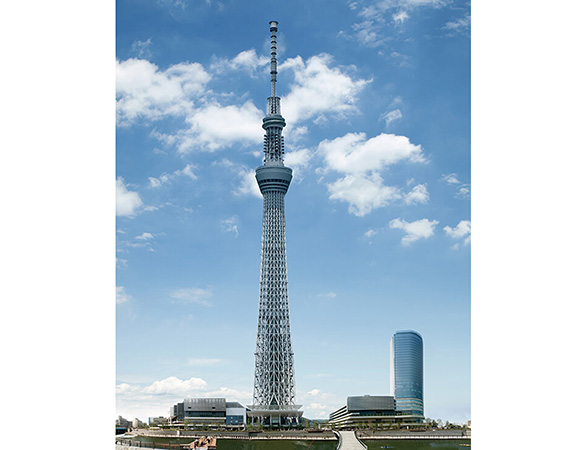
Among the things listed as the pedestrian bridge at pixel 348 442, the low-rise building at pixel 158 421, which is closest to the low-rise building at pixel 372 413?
the pedestrian bridge at pixel 348 442

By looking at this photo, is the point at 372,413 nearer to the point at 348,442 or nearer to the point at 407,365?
the point at 348,442

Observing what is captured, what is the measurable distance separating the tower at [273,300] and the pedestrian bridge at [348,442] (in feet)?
27.6

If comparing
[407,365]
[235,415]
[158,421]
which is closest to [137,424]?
[158,421]

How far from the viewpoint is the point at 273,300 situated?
141ft

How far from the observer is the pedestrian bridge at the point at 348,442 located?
88.3 feet

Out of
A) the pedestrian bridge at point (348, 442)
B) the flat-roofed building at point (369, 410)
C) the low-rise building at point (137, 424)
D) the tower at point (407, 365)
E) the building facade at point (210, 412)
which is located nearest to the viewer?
the pedestrian bridge at point (348, 442)

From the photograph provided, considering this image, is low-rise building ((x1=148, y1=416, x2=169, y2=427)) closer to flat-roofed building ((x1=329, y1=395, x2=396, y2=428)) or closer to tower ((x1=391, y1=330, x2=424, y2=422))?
flat-roofed building ((x1=329, y1=395, x2=396, y2=428))

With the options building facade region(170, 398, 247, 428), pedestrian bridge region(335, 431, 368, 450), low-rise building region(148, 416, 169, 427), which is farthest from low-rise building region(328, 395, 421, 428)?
low-rise building region(148, 416, 169, 427)

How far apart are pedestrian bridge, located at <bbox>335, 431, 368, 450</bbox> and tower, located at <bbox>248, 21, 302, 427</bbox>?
8411mm

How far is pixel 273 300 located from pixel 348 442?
50.0ft

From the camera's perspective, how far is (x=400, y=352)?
5750 centimetres

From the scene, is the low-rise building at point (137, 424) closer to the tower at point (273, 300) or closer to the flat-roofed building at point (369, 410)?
the tower at point (273, 300)
